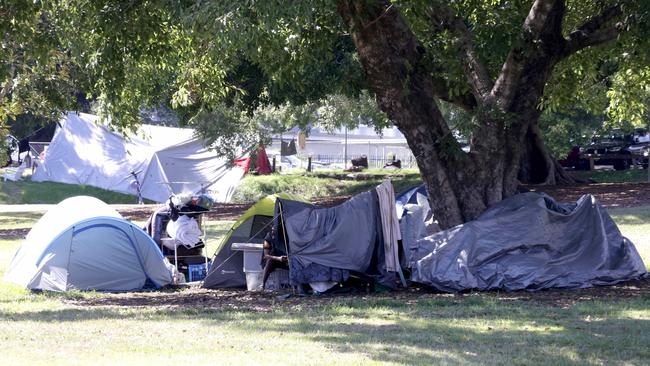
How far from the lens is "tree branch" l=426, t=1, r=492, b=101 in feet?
41.6

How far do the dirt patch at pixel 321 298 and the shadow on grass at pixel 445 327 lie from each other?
1.00ft

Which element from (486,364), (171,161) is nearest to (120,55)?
(486,364)

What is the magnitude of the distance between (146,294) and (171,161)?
21.5 metres

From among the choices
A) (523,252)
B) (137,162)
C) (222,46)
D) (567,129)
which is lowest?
(523,252)

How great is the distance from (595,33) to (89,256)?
8.17m

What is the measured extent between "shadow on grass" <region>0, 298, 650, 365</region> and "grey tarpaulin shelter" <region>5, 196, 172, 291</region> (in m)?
2.00

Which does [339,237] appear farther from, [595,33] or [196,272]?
[595,33]

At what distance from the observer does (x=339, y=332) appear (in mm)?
9055

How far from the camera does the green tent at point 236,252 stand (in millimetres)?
13648

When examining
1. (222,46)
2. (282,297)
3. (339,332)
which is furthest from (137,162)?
(339,332)

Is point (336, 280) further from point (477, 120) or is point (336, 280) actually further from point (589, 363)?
point (589, 363)

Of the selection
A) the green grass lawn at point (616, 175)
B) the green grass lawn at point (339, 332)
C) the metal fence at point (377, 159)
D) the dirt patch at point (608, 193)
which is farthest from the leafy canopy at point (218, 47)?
the metal fence at point (377, 159)

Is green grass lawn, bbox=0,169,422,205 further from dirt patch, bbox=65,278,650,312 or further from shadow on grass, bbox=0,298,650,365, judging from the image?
shadow on grass, bbox=0,298,650,365

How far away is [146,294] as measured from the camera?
1318cm
